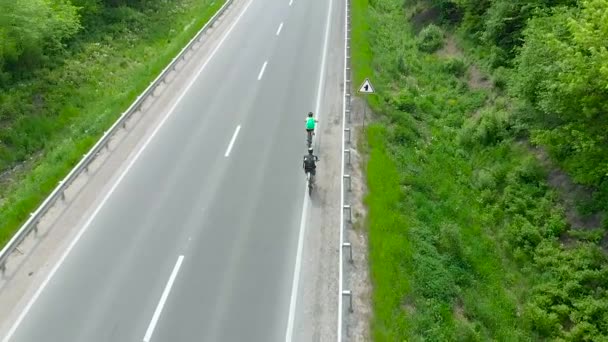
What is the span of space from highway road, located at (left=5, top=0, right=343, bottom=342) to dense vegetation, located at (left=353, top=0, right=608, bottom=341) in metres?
2.88

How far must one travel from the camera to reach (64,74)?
106ft

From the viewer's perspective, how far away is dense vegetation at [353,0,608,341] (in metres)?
14.9

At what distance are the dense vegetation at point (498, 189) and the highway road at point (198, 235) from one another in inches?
113

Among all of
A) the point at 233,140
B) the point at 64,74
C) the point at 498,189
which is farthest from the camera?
the point at 64,74

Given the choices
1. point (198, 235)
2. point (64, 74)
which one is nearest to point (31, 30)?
point (64, 74)

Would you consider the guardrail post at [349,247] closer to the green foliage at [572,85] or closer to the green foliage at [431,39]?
the green foliage at [572,85]

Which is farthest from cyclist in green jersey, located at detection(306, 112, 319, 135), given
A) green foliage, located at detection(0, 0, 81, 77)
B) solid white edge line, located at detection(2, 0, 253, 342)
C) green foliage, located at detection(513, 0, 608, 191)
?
green foliage, located at detection(0, 0, 81, 77)

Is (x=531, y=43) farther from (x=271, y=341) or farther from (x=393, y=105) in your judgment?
(x=271, y=341)

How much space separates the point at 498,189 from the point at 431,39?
1513 centimetres

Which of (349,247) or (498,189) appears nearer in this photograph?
(349,247)

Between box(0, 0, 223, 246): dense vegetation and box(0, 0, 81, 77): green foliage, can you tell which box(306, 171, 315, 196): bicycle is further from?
box(0, 0, 81, 77): green foliage

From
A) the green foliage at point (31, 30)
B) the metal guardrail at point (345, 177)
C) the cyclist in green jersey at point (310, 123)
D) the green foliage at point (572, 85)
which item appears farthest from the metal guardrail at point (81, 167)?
the green foliage at point (572, 85)

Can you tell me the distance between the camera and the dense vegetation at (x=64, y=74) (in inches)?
980

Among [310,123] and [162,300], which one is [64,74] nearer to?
[310,123]
